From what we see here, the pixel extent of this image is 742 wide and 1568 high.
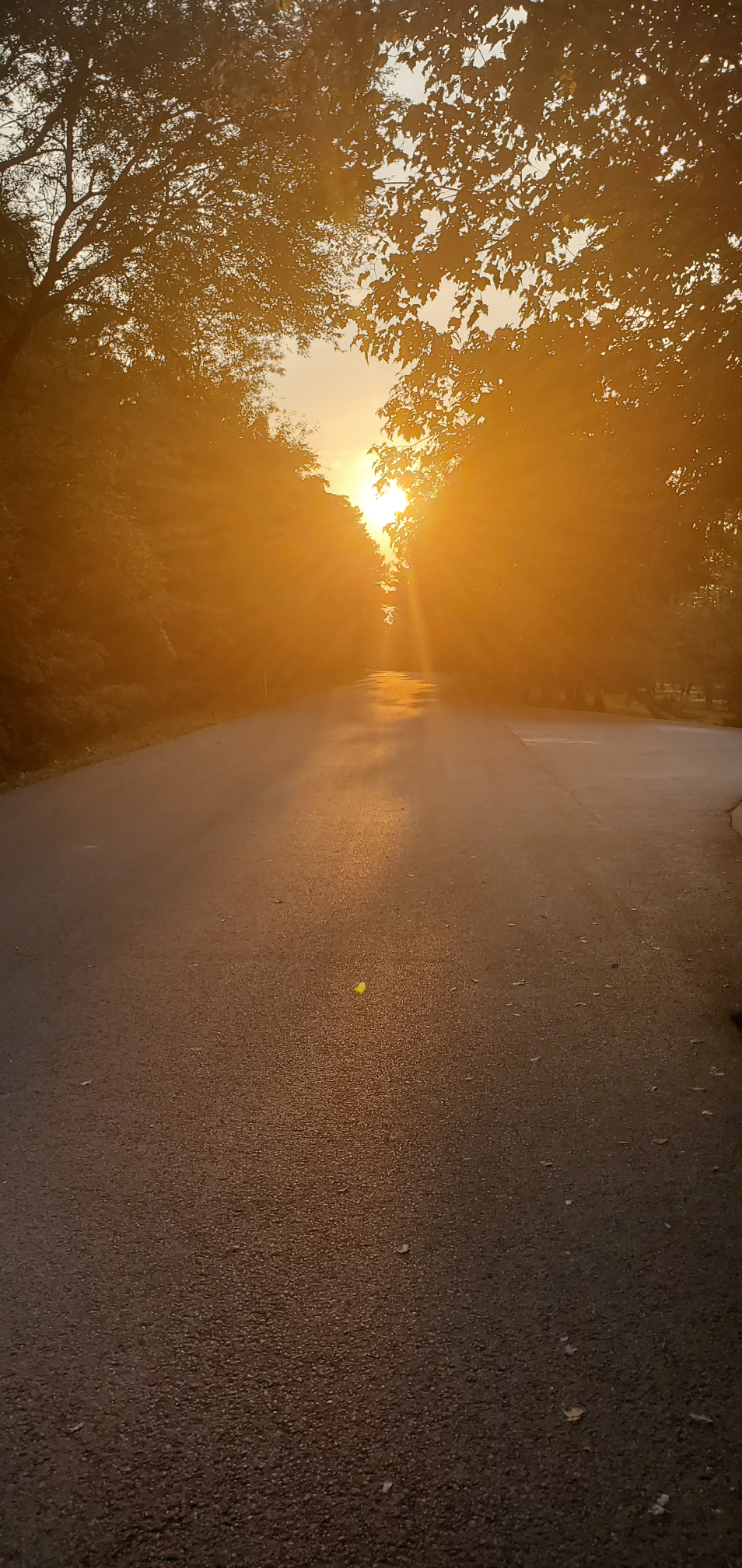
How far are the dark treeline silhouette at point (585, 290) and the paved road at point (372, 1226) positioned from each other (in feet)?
11.5

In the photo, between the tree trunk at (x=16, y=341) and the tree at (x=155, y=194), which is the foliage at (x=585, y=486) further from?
the tree trunk at (x=16, y=341)

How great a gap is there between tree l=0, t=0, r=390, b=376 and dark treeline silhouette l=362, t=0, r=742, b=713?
17.2 ft

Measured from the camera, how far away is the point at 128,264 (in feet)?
54.1

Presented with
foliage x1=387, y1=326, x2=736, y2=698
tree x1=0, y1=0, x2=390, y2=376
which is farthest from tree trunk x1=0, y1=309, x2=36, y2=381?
foliage x1=387, y1=326, x2=736, y2=698

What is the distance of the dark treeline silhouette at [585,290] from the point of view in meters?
6.86

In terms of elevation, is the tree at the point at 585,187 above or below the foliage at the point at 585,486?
above

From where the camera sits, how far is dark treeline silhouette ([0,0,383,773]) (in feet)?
37.1

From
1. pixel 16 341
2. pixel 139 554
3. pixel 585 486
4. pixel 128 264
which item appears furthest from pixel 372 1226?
pixel 139 554

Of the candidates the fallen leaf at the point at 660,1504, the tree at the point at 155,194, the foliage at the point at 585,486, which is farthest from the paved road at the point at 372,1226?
the tree at the point at 155,194

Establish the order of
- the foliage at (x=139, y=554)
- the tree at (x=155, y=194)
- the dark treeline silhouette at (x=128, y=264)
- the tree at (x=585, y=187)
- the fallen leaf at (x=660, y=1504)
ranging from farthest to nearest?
the foliage at (x=139, y=554), the tree at (x=155, y=194), the dark treeline silhouette at (x=128, y=264), the tree at (x=585, y=187), the fallen leaf at (x=660, y=1504)

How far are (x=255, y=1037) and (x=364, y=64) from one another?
644 centimetres

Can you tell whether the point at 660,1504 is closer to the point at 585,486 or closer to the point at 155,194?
the point at 585,486

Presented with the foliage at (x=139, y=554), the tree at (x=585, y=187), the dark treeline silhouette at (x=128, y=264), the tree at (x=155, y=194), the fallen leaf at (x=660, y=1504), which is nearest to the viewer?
the fallen leaf at (x=660, y=1504)

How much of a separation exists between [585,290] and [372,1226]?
7284mm
